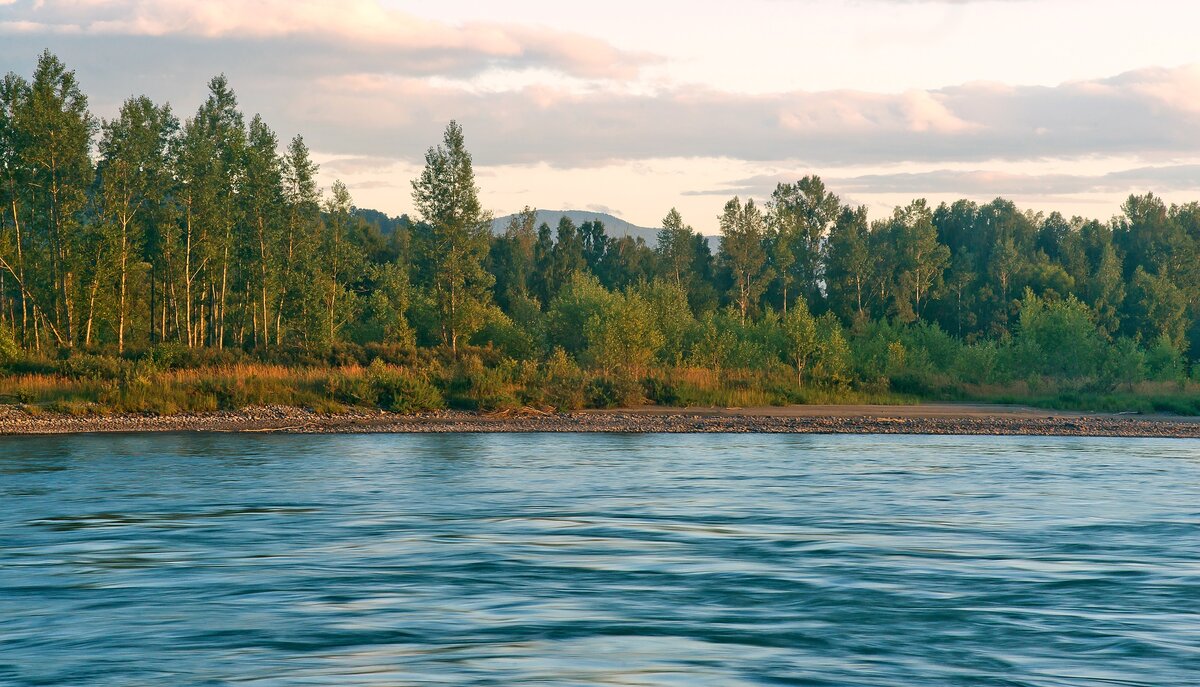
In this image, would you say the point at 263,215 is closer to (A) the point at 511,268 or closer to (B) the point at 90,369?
(B) the point at 90,369

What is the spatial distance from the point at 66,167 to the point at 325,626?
153 feet

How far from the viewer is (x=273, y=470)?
23344mm

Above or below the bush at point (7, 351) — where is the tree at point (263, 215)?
above

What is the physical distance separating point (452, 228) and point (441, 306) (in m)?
4.04

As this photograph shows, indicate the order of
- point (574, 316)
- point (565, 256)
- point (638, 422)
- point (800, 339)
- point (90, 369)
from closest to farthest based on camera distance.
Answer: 1. point (638, 422)
2. point (90, 369)
3. point (800, 339)
4. point (574, 316)
5. point (565, 256)

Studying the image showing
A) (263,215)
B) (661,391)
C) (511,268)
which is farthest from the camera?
(511,268)

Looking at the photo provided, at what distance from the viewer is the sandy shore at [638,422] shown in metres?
32.8

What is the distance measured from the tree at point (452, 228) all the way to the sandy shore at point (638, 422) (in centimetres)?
Answer: 2146

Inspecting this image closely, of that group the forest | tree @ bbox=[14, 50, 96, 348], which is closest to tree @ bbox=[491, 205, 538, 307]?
the forest

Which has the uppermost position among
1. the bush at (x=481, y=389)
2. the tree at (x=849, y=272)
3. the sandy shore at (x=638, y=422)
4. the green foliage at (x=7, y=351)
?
the tree at (x=849, y=272)

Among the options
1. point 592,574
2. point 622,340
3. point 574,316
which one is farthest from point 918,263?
point 592,574

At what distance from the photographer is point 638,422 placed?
35.5 metres

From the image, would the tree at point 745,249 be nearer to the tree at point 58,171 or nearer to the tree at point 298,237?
the tree at point 298,237

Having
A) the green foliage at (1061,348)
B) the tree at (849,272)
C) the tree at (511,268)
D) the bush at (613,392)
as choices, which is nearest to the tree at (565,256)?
the tree at (511,268)
